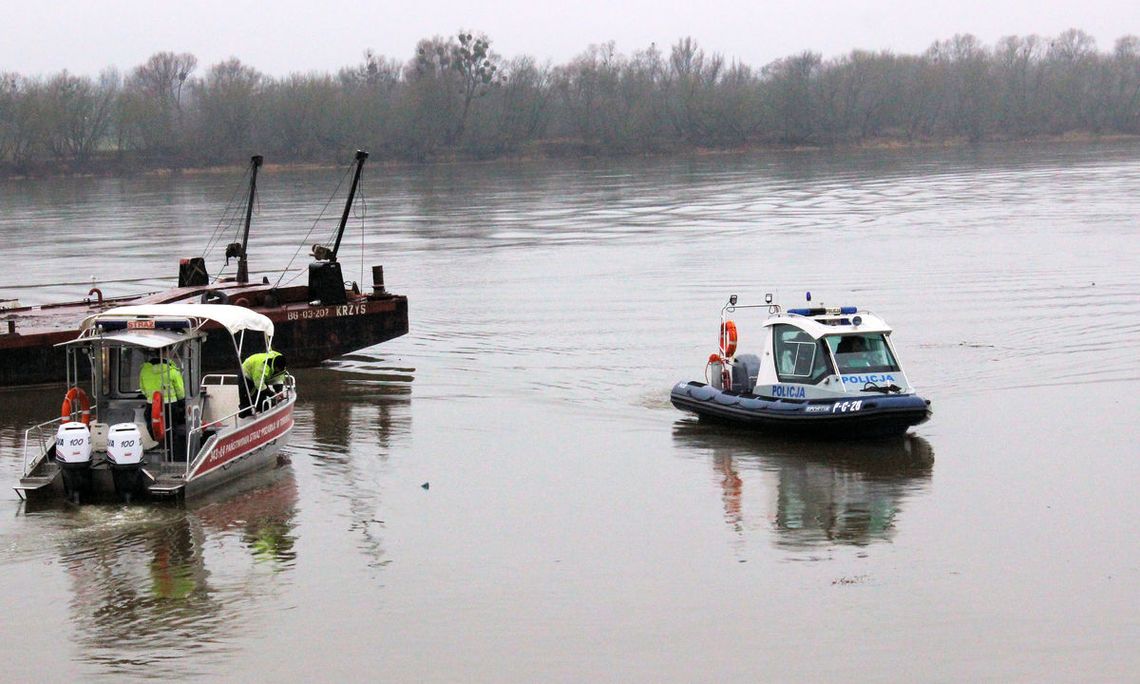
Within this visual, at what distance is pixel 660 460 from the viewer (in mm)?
19578

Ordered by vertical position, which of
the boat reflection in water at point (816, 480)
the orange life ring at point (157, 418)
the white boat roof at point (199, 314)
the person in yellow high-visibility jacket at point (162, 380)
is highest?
the white boat roof at point (199, 314)

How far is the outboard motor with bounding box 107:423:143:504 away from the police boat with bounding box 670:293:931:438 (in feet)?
26.7

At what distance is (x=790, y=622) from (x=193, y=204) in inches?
2645

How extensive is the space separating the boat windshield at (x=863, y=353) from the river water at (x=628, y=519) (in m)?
1.08

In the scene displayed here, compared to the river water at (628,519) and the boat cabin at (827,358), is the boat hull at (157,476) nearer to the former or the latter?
the river water at (628,519)

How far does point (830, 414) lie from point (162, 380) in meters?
8.48

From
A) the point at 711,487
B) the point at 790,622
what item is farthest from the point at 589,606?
the point at 711,487

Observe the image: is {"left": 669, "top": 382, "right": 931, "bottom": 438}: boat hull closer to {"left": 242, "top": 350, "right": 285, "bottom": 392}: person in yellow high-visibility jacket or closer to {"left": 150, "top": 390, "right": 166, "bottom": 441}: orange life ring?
{"left": 242, "top": 350, "right": 285, "bottom": 392}: person in yellow high-visibility jacket

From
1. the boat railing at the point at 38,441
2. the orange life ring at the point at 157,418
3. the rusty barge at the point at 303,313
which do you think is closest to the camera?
the orange life ring at the point at 157,418

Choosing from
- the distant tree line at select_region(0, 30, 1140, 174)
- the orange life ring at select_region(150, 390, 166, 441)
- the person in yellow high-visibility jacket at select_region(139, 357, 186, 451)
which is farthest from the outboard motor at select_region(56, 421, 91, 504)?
the distant tree line at select_region(0, 30, 1140, 174)

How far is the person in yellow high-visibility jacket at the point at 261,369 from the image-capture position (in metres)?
19.2

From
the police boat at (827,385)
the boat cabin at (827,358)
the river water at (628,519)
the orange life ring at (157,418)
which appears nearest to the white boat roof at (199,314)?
the orange life ring at (157,418)

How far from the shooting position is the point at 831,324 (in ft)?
67.2

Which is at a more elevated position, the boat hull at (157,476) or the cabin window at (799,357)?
the cabin window at (799,357)
